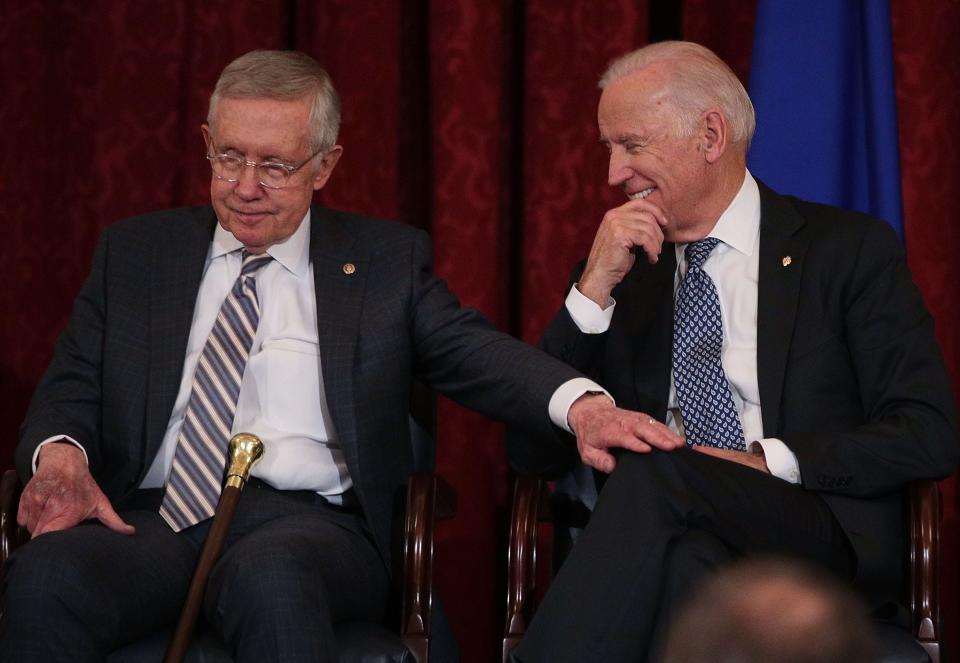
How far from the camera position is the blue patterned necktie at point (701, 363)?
279 cm

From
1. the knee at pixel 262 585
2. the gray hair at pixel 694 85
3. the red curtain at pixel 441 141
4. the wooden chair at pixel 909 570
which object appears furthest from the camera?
the red curtain at pixel 441 141

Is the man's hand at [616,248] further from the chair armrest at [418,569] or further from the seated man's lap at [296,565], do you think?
the seated man's lap at [296,565]

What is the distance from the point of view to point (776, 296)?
283cm

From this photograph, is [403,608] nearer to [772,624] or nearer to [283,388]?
[283,388]

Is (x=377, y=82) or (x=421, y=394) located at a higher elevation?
(x=377, y=82)

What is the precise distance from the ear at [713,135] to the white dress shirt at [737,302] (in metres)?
0.10

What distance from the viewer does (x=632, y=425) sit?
240 centimetres

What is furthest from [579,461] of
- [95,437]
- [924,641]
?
[95,437]

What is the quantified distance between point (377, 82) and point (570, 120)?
0.55m

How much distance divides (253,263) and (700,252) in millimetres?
952

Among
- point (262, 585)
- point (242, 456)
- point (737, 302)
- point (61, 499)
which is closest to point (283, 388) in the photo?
point (242, 456)

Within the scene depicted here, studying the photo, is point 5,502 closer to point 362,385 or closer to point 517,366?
point 362,385

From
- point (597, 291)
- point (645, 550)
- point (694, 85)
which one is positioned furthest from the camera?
point (694, 85)

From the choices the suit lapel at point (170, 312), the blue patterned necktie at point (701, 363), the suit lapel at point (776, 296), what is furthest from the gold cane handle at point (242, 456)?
the suit lapel at point (776, 296)
